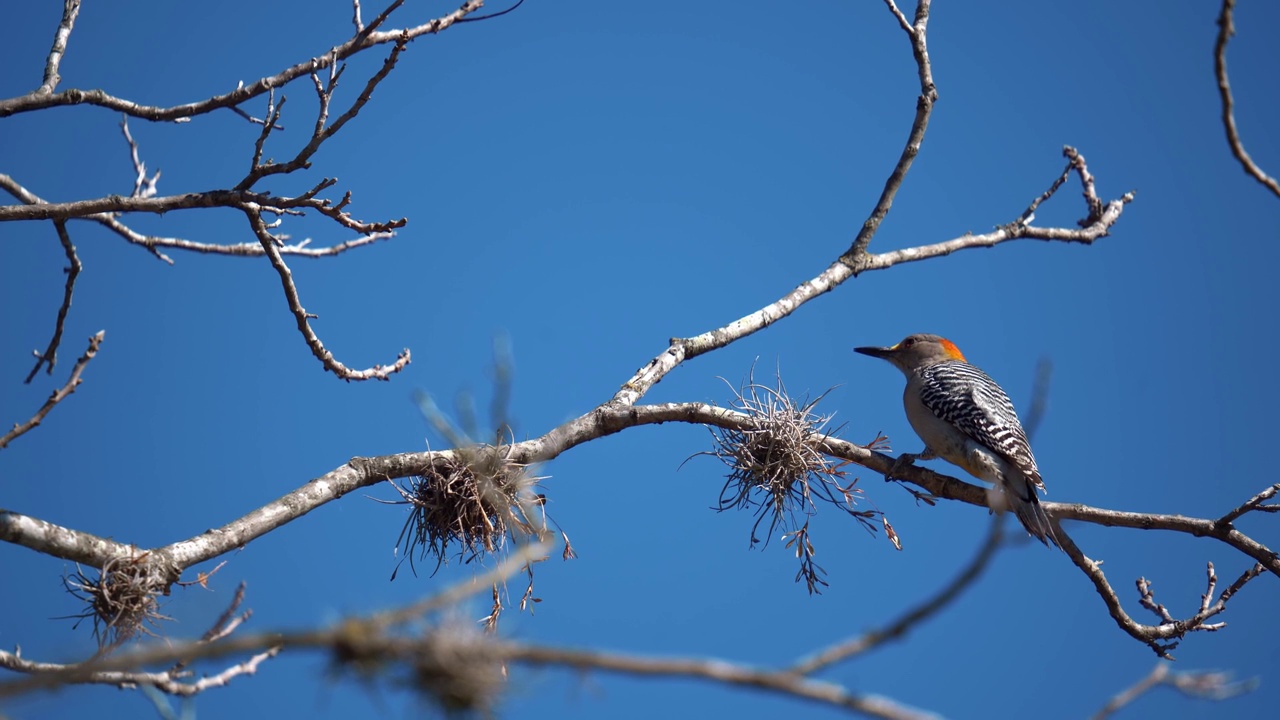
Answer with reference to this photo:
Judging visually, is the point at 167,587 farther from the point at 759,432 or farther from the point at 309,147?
the point at 759,432

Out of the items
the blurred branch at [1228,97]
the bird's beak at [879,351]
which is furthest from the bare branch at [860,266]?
the blurred branch at [1228,97]

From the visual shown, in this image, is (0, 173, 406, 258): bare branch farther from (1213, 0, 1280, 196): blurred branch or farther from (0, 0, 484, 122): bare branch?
(1213, 0, 1280, 196): blurred branch

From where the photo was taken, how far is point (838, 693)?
1581 millimetres

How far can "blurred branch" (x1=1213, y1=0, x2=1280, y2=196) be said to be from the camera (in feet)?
8.85

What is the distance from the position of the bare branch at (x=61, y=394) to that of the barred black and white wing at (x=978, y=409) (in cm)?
517

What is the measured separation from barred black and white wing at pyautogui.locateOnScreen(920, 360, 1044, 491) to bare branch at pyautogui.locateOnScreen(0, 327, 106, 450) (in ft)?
17.0

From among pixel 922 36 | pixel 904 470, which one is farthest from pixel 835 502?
pixel 922 36

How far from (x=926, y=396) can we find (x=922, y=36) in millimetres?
2633

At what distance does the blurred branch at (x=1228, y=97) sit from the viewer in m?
2.70

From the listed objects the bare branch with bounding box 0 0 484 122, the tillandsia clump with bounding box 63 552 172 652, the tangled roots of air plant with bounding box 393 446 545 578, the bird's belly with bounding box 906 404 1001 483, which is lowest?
the tillandsia clump with bounding box 63 552 172 652

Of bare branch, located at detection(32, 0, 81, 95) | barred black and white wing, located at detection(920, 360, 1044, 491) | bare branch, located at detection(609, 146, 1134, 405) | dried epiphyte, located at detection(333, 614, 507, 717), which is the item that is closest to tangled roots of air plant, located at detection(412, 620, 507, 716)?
dried epiphyte, located at detection(333, 614, 507, 717)

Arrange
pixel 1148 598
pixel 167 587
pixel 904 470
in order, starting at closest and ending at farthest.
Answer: pixel 167 587 < pixel 1148 598 < pixel 904 470

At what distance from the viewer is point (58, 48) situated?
4887 millimetres

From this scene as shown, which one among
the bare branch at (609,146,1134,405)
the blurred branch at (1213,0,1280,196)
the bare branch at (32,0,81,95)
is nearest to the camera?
the blurred branch at (1213,0,1280,196)
